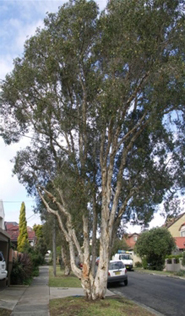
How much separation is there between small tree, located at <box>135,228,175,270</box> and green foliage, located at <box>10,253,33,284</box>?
21.8 metres

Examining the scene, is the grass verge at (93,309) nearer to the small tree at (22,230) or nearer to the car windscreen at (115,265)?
the car windscreen at (115,265)

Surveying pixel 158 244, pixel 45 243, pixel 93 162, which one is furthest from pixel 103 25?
pixel 45 243

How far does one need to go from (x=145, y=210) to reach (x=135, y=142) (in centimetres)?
267

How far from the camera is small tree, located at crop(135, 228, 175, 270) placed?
1564 inches

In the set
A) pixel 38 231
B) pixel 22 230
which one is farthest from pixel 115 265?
pixel 38 231

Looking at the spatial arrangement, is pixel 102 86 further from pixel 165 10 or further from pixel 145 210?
pixel 145 210

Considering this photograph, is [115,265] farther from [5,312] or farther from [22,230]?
[22,230]

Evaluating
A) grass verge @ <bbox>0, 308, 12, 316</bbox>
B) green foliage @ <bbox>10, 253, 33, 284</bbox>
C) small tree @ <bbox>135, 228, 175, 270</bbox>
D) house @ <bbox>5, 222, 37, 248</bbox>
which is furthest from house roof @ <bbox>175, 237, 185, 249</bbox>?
grass verge @ <bbox>0, 308, 12, 316</bbox>

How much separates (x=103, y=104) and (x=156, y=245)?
3119 cm

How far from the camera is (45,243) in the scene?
51719 millimetres

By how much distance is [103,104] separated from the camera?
11.5m

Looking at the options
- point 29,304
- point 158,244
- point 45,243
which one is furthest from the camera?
point 45,243

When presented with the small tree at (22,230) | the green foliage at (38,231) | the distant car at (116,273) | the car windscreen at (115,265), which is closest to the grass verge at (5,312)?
the distant car at (116,273)

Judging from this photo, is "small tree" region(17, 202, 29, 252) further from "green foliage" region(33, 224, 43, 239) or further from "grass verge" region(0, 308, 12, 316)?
"grass verge" region(0, 308, 12, 316)
